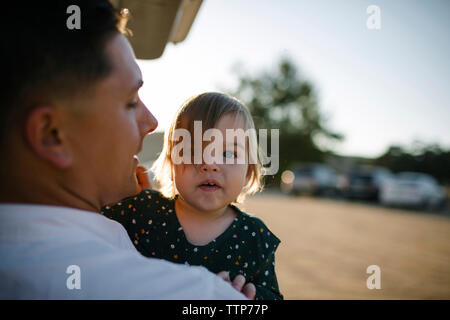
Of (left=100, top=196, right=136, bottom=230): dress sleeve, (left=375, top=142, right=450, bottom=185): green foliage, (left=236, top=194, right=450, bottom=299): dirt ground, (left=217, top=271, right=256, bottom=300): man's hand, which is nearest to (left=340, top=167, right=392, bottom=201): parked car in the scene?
(left=236, top=194, right=450, bottom=299): dirt ground

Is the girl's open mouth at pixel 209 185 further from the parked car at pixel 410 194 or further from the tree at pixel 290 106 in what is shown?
the tree at pixel 290 106

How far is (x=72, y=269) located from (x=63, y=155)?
0.33 metres

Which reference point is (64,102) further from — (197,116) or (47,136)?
(197,116)

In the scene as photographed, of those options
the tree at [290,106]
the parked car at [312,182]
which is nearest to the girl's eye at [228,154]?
the parked car at [312,182]

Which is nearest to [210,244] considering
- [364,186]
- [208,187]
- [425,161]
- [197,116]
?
[208,187]

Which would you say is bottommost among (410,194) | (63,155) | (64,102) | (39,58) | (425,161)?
(425,161)

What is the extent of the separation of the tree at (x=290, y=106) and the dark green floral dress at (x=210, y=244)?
34570 millimetres

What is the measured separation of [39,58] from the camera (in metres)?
0.95

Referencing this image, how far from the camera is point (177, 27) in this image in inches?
84.6

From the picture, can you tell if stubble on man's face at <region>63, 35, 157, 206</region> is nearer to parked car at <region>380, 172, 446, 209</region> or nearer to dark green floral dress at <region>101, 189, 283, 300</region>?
dark green floral dress at <region>101, 189, 283, 300</region>

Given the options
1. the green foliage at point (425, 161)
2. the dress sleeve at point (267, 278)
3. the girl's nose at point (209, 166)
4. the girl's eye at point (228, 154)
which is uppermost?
the girl's eye at point (228, 154)

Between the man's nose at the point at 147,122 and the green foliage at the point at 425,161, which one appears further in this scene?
the green foliage at the point at 425,161

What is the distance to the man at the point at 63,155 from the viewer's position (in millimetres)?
915
